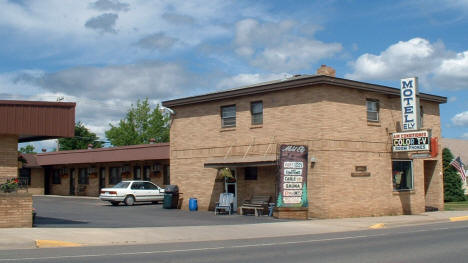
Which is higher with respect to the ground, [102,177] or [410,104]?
[410,104]

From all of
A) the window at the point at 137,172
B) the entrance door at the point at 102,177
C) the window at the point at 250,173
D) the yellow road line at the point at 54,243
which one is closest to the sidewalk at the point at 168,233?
the yellow road line at the point at 54,243

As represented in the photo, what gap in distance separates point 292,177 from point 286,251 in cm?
1055

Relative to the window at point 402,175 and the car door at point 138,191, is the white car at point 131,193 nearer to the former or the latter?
the car door at point 138,191

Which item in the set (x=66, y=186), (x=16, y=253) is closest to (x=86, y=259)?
(x=16, y=253)

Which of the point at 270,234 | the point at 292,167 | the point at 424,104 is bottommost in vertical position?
the point at 270,234

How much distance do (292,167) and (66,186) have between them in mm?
29472

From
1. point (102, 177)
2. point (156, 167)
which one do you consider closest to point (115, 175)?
point (102, 177)

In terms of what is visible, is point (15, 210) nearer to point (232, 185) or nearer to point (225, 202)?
point (225, 202)

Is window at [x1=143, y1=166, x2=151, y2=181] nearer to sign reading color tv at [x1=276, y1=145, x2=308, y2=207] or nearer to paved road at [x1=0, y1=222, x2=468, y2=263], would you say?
sign reading color tv at [x1=276, y1=145, x2=308, y2=207]

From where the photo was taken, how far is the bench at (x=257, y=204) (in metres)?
25.7

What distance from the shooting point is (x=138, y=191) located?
34188 millimetres

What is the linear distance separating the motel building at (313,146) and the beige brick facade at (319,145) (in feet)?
0.16

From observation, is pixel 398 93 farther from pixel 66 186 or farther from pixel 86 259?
pixel 66 186

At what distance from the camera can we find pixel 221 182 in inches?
1124
